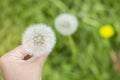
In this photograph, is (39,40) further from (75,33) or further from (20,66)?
(75,33)

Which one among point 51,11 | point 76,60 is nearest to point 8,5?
point 51,11

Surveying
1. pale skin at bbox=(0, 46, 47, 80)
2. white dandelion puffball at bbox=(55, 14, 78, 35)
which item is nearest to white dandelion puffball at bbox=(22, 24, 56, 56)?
pale skin at bbox=(0, 46, 47, 80)

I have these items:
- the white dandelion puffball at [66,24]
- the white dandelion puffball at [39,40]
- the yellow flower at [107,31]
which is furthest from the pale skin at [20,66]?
the yellow flower at [107,31]

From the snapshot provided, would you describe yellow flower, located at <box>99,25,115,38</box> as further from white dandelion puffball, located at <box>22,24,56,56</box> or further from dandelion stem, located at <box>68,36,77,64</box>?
white dandelion puffball, located at <box>22,24,56,56</box>

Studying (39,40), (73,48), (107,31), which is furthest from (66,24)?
(39,40)

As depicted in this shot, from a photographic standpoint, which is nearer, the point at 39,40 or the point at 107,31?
the point at 39,40

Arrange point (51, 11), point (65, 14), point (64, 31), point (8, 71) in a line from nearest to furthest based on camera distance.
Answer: point (8, 71) → point (64, 31) → point (65, 14) → point (51, 11)

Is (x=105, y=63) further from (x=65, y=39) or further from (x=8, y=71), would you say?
(x=8, y=71)
